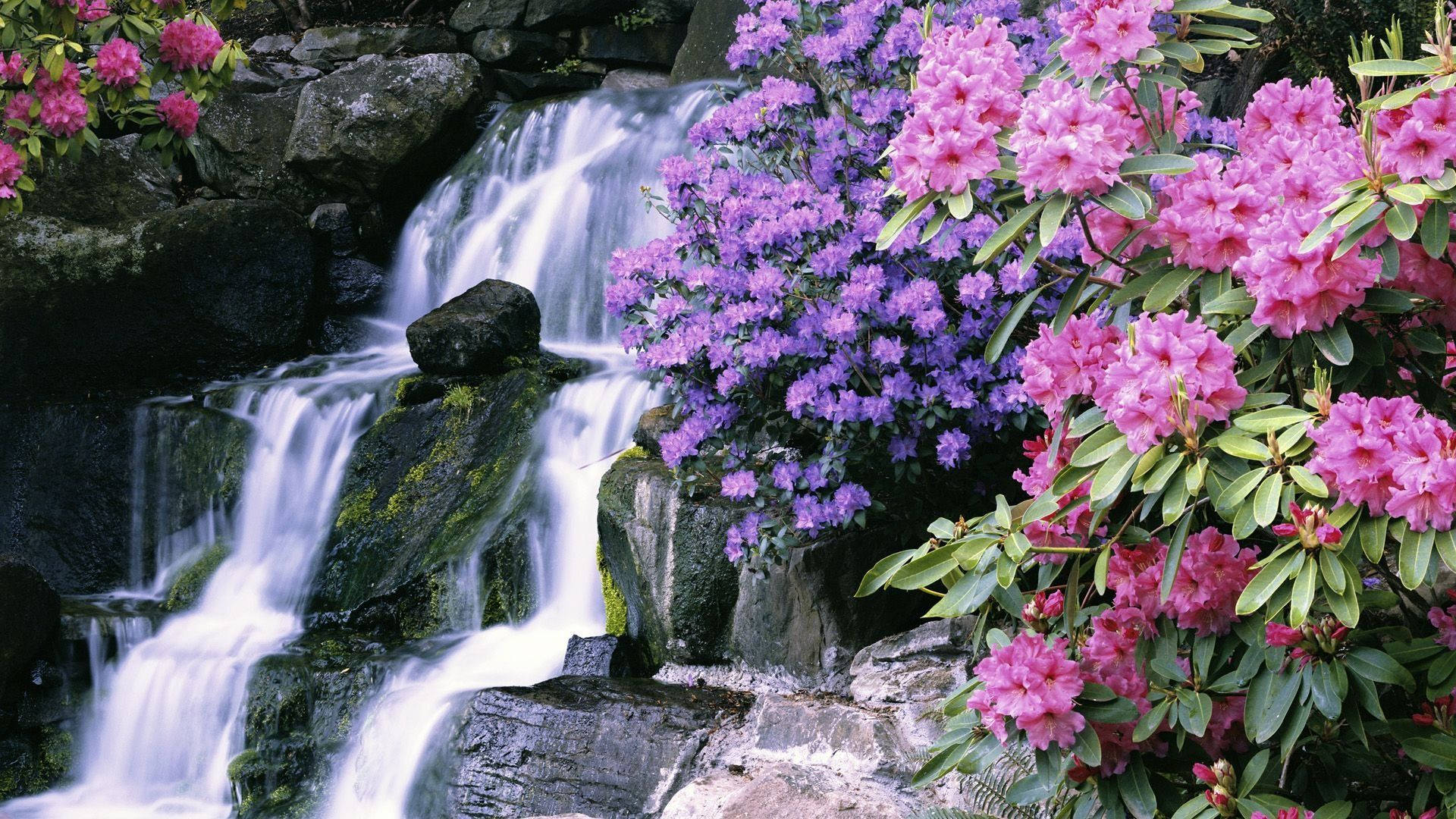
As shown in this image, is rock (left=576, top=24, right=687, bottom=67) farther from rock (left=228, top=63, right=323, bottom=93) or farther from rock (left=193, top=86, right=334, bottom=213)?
rock (left=193, top=86, right=334, bottom=213)

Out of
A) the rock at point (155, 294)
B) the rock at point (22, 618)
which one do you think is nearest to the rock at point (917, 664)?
the rock at point (22, 618)

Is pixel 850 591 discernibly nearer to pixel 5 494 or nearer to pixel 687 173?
pixel 687 173

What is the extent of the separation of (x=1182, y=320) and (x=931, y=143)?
538 millimetres

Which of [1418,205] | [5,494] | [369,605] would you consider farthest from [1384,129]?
Answer: [5,494]

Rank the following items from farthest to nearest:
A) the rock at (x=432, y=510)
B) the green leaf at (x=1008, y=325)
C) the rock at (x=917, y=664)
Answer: the rock at (x=432, y=510) < the rock at (x=917, y=664) < the green leaf at (x=1008, y=325)

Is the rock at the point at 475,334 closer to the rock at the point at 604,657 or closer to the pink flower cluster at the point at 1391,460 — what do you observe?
the rock at the point at 604,657

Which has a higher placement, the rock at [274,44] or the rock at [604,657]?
the rock at [274,44]

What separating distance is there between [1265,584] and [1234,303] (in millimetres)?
470

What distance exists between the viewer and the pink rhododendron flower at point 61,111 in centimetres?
520

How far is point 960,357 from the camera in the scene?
409 centimetres

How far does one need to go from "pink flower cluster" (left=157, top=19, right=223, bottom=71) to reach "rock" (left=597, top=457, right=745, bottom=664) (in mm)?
2588

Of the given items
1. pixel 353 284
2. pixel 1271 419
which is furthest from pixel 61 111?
pixel 1271 419

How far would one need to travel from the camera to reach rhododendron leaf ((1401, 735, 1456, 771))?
2057 millimetres

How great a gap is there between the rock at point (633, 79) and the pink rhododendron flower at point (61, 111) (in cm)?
635
